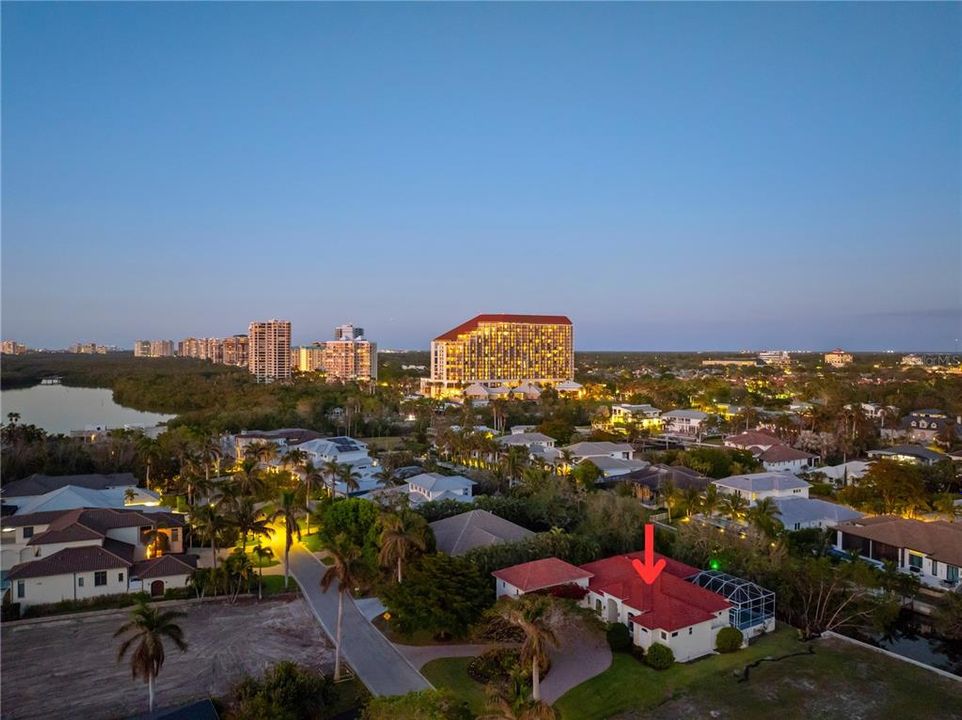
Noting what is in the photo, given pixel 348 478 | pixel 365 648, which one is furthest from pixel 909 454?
pixel 365 648

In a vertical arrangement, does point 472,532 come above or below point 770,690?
above

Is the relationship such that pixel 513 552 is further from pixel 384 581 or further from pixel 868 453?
pixel 868 453

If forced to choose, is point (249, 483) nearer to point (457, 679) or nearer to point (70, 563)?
point (70, 563)

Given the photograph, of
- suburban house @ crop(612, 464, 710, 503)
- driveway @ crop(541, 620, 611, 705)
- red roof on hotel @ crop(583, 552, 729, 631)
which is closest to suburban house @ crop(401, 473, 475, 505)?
suburban house @ crop(612, 464, 710, 503)

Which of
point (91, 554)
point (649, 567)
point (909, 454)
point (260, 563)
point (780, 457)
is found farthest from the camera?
point (909, 454)

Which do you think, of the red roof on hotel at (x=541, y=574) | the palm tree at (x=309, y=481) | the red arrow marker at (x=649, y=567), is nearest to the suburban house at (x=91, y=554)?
the palm tree at (x=309, y=481)

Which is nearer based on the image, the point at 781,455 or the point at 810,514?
the point at 810,514

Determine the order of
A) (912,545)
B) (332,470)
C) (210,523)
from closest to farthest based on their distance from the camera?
(210,523) → (912,545) → (332,470)
